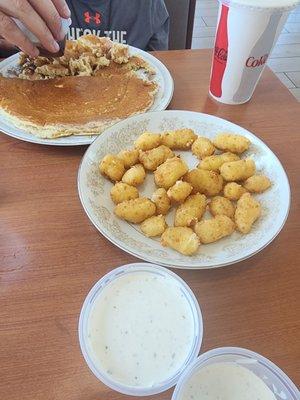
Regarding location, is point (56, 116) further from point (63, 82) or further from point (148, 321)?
point (148, 321)

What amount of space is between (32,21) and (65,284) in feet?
2.03

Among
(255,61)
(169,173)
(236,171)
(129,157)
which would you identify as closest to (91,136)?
(129,157)

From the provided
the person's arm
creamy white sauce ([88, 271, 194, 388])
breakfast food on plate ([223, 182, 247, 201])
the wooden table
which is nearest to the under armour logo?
the person's arm

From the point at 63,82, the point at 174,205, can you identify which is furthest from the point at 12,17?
the point at 174,205

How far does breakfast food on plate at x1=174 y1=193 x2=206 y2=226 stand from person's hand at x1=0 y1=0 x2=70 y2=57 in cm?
53

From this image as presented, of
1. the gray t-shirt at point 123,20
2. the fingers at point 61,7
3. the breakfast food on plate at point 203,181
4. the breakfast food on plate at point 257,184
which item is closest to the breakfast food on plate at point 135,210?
the breakfast food on plate at point 203,181

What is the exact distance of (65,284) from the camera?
631 millimetres

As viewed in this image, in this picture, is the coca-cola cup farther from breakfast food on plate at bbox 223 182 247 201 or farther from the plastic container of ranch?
the plastic container of ranch

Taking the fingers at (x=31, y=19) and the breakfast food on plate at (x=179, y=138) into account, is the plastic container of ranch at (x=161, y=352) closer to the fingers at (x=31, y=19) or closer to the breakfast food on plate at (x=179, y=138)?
the breakfast food on plate at (x=179, y=138)

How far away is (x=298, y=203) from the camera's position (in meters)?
0.78

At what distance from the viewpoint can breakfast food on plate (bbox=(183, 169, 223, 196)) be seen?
76 centimetres

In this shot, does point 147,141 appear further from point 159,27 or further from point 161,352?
point 159,27

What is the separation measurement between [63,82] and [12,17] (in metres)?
0.19

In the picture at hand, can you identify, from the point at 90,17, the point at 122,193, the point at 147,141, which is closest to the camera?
the point at 122,193
